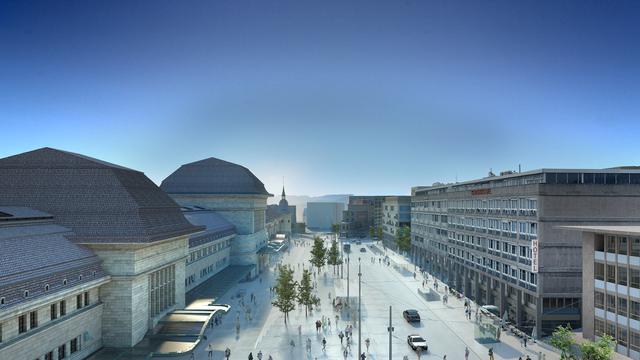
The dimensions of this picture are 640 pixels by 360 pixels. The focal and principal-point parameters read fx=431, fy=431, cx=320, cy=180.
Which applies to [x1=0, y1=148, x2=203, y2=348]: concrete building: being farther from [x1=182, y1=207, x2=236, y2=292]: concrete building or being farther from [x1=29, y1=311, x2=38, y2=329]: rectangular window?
[x1=182, y1=207, x2=236, y2=292]: concrete building

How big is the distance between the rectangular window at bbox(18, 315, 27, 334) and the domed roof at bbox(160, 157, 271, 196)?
7606cm

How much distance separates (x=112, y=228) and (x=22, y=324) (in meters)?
13.0

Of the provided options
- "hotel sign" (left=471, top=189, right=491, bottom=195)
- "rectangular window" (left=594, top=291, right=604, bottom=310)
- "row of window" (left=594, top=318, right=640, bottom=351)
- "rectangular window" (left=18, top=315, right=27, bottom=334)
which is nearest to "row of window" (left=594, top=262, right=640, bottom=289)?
"rectangular window" (left=594, top=291, right=604, bottom=310)

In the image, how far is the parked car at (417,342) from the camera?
148 ft

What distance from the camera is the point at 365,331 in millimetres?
52500

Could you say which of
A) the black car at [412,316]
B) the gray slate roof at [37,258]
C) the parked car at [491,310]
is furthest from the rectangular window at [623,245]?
the gray slate roof at [37,258]

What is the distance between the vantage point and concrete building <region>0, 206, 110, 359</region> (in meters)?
30.1

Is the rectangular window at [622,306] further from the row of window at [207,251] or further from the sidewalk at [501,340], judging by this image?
the row of window at [207,251]

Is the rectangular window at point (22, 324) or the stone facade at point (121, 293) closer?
the rectangular window at point (22, 324)

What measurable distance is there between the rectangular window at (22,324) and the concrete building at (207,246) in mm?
32973


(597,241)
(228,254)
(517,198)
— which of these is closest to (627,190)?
(517,198)

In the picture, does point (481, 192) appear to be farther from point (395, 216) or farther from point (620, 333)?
point (395, 216)

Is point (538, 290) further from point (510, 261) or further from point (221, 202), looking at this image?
point (221, 202)

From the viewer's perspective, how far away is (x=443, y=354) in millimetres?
44688
